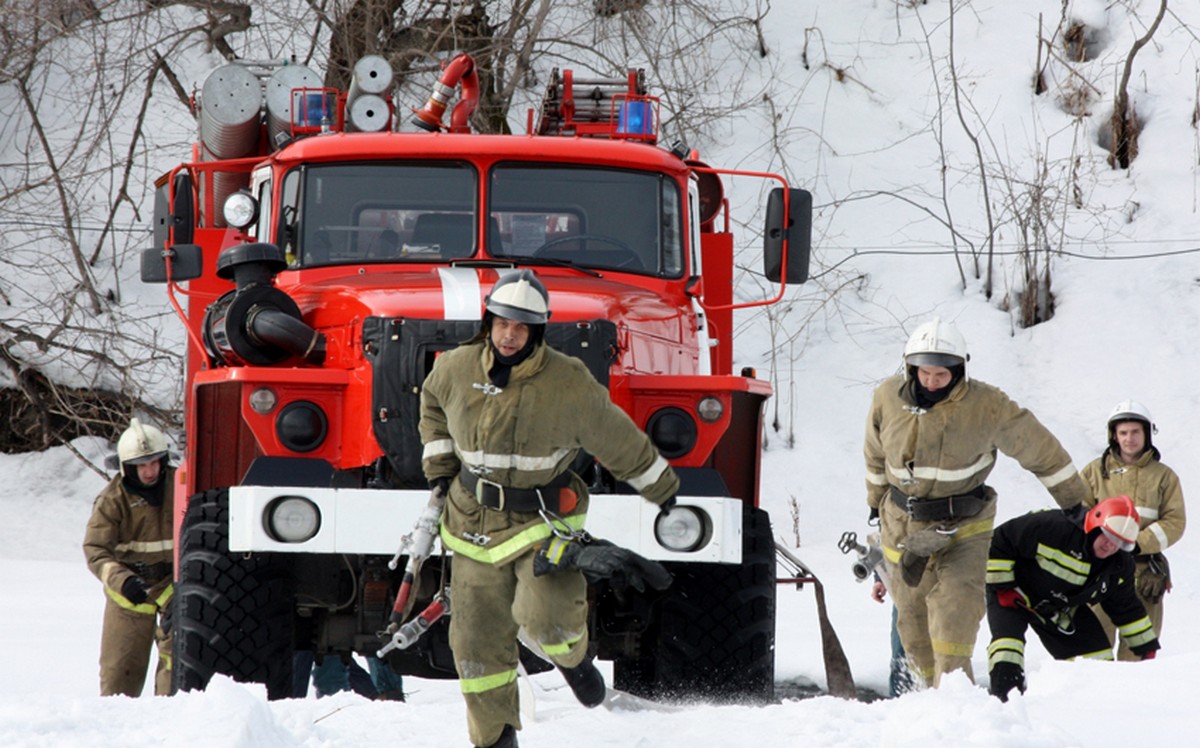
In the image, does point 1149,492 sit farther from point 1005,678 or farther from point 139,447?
point 139,447

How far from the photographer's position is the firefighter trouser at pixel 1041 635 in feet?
21.2

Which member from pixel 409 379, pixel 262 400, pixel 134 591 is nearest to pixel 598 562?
pixel 409 379

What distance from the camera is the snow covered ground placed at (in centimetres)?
542

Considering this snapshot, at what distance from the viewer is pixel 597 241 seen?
6.56m

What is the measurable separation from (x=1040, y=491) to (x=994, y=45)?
7339 millimetres

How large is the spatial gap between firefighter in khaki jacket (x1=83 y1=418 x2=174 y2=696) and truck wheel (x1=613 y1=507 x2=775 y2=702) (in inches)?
111

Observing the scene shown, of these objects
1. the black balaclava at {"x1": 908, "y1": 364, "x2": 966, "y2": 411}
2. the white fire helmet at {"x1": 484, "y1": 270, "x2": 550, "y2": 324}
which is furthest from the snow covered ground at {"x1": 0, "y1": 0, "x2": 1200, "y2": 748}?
the white fire helmet at {"x1": 484, "y1": 270, "x2": 550, "y2": 324}

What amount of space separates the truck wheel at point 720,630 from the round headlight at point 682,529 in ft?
1.55

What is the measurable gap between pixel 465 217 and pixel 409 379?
1.40m

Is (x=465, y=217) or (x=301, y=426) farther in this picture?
(x=465, y=217)

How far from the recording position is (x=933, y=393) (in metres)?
6.13

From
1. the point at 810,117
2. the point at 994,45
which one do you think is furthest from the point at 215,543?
the point at 994,45

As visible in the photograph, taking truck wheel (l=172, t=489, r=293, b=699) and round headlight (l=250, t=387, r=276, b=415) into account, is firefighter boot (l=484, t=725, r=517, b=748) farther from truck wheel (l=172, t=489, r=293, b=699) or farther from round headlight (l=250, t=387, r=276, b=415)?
round headlight (l=250, t=387, r=276, b=415)

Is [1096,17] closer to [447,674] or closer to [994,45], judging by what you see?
[994,45]
